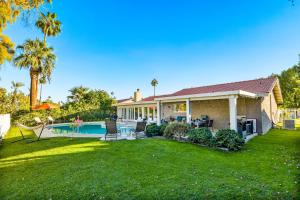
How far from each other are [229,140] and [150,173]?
4.99m

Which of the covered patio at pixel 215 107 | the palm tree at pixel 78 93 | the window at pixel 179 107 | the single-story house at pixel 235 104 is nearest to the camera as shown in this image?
the single-story house at pixel 235 104

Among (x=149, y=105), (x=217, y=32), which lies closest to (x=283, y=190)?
(x=217, y=32)

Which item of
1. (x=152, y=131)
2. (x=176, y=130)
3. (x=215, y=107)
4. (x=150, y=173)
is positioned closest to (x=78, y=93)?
(x=152, y=131)

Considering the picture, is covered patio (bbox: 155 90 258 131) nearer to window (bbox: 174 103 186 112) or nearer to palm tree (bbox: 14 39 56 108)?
window (bbox: 174 103 186 112)

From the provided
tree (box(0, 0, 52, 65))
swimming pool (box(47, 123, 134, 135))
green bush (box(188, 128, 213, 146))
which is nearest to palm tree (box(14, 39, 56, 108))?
swimming pool (box(47, 123, 134, 135))

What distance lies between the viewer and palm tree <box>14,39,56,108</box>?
2283cm

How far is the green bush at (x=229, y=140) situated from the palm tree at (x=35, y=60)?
24243 mm

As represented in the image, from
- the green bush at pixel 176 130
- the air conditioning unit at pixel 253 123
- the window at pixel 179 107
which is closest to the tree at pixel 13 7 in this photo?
the green bush at pixel 176 130

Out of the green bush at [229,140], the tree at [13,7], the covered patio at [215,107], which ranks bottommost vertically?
the green bush at [229,140]

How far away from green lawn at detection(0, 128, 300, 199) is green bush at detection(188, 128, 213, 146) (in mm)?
733

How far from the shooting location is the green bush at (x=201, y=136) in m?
9.40

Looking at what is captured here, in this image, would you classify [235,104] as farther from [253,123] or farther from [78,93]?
[78,93]

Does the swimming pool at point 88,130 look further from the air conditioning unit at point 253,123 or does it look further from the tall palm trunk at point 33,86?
the air conditioning unit at point 253,123

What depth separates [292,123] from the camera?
15.1 meters
